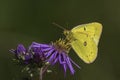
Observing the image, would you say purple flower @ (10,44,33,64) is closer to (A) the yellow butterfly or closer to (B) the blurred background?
(A) the yellow butterfly

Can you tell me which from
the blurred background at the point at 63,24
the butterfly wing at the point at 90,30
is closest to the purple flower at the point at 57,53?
the butterfly wing at the point at 90,30

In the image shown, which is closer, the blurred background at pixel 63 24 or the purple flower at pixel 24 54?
the purple flower at pixel 24 54

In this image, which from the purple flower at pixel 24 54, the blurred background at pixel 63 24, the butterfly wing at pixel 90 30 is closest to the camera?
the purple flower at pixel 24 54

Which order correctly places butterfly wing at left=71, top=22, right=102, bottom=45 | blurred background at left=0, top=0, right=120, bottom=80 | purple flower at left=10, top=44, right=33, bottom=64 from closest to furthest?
purple flower at left=10, top=44, right=33, bottom=64, butterfly wing at left=71, top=22, right=102, bottom=45, blurred background at left=0, top=0, right=120, bottom=80

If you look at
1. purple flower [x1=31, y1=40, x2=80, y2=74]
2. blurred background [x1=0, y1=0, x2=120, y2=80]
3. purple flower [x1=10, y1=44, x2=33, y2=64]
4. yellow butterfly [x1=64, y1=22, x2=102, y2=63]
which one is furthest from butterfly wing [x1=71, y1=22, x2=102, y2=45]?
blurred background [x1=0, y1=0, x2=120, y2=80]

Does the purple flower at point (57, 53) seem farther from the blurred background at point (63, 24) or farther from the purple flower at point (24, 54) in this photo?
the blurred background at point (63, 24)

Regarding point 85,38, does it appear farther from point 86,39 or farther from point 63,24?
point 63,24

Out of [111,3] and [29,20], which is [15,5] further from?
[111,3]

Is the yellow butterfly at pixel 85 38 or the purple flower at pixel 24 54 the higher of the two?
the yellow butterfly at pixel 85 38

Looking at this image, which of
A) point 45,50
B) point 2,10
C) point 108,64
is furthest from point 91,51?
point 2,10

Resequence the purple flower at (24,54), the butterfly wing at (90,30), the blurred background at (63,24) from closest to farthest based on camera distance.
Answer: the purple flower at (24,54)
the butterfly wing at (90,30)
the blurred background at (63,24)
